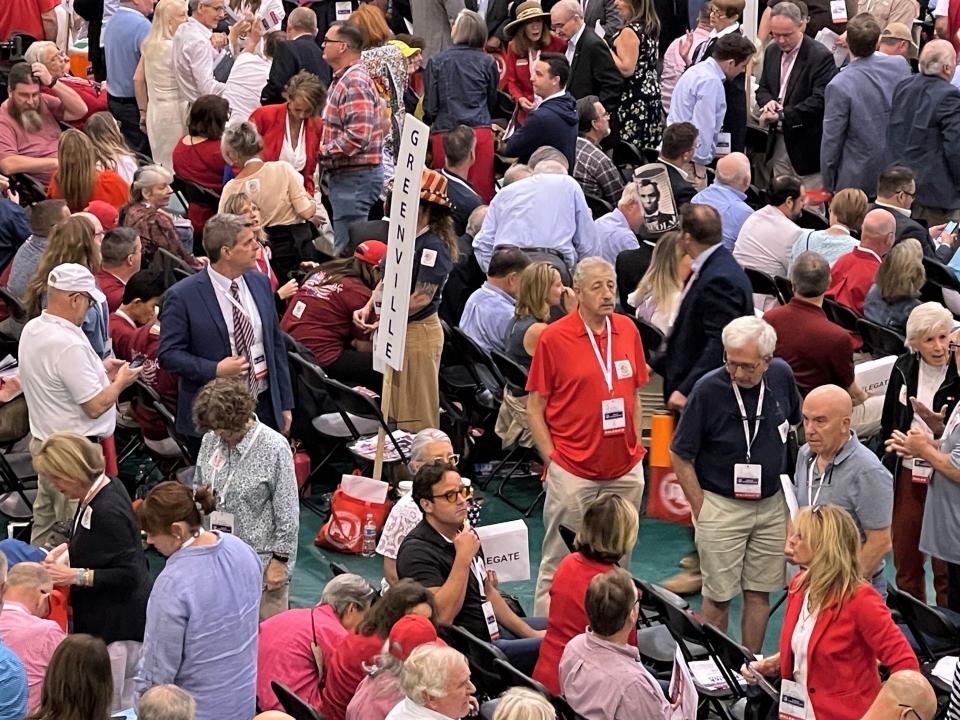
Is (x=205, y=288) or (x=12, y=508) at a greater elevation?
(x=205, y=288)

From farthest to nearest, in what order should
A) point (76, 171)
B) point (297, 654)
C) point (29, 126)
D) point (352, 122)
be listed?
1. point (29, 126)
2. point (352, 122)
3. point (76, 171)
4. point (297, 654)

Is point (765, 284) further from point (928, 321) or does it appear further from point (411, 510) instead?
point (411, 510)

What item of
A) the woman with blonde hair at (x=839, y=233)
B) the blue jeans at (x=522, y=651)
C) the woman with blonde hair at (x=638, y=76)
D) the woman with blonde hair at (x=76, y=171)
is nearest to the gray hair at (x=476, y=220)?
the woman with blonde hair at (x=839, y=233)

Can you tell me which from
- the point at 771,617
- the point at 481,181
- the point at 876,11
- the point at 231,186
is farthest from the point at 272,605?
the point at 876,11

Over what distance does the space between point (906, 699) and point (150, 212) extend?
542 centimetres

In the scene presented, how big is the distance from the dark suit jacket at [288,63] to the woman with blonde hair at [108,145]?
1677 millimetres

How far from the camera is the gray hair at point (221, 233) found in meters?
7.23

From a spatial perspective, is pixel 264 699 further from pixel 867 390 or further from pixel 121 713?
pixel 867 390

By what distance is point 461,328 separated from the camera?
8.91m

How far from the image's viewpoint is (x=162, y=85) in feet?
38.8

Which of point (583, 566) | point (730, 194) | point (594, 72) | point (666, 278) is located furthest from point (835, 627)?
point (594, 72)

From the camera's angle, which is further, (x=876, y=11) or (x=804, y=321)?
(x=876, y=11)

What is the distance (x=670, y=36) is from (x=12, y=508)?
8.25 meters

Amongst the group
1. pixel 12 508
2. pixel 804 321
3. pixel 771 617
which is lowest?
pixel 771 617
